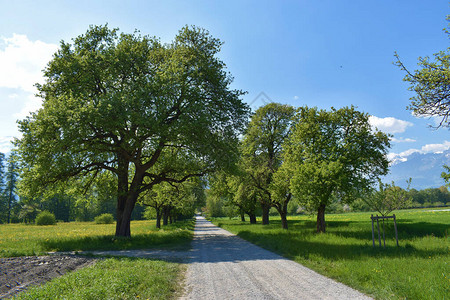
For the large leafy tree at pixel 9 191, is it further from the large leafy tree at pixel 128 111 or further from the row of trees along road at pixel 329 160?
the row of trees along road at pixel 329 160

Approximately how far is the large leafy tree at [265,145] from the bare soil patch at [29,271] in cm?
2269

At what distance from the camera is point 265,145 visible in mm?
33938

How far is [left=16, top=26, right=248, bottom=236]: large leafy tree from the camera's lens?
1777cm

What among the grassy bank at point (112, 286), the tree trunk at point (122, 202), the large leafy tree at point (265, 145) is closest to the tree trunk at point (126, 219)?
the tree trunk at point (122, 202)

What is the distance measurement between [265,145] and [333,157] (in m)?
12.7

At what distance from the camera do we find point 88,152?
22094 millimetres

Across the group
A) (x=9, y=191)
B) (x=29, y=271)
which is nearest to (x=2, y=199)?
(x=9, y=191)

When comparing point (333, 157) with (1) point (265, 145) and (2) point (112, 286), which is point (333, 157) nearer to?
(1) point (265, 145)

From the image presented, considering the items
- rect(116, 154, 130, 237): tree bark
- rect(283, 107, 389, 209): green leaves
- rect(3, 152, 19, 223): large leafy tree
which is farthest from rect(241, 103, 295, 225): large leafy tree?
rect(3, 152, 19, 223): large leafy tree

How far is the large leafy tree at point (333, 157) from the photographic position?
2131 centimetres

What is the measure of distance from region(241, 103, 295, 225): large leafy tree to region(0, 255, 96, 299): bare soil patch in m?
22.7

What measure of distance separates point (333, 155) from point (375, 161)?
4806 mm

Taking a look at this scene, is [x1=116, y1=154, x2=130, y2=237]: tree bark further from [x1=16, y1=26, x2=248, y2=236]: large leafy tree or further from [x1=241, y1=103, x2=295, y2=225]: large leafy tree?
[x1=241, y1=103, x2=295, y2=225]: large leafy tree

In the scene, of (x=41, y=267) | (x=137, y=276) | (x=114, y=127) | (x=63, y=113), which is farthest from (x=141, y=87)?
(x=137, y=276)
